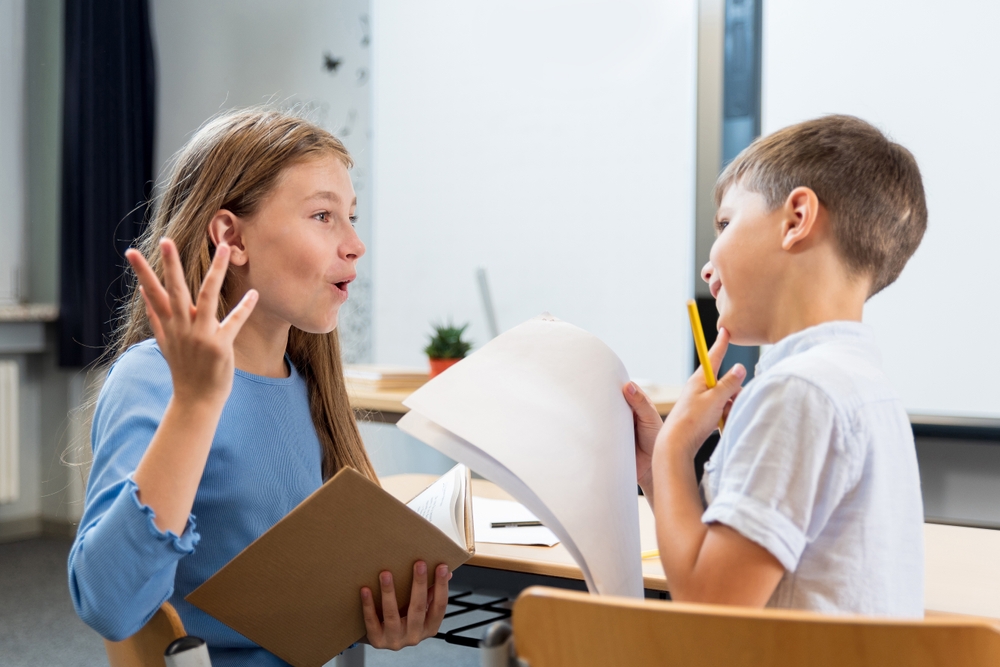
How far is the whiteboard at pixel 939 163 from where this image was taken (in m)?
2.25

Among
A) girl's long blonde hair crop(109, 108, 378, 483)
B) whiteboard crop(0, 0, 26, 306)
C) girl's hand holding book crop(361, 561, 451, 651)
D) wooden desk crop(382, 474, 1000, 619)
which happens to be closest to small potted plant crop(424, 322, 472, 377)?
wooden desk crop(382, 474, 1000, 619)

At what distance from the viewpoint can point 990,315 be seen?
88.3 inches

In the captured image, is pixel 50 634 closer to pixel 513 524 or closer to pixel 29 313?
pixel 29 313

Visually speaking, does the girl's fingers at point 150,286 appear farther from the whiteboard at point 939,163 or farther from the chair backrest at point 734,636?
the whiteboard at point 939,163

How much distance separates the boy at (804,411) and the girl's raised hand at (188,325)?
0.42m

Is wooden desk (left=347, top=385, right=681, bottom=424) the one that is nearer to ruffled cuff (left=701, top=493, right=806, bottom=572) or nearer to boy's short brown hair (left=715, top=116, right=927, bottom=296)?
boy's short brown hair (left=715, top=116, right=927, bottom=296)

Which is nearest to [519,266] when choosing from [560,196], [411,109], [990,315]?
[560,196]

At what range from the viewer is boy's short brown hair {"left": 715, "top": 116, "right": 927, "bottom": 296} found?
34.8 inches

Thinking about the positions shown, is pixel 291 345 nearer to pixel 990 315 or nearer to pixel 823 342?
pixel 823 342

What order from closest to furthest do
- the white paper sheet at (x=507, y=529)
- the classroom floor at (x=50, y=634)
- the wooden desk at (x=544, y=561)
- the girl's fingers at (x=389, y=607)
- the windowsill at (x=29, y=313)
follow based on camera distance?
1. the girl's fingers at (x=389, y=607)
2. the wooden desk at (x=544, y=561)
3. the white paper sheet at (x=507, y=529)
4. the classroom floor at (x=50, y=634)
5. the windowsill at (x=29, y=313)

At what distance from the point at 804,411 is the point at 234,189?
2.48 feet

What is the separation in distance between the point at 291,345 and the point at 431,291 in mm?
1932

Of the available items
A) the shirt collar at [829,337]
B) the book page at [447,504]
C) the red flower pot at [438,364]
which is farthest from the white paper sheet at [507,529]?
the red flower pot at [438,364]

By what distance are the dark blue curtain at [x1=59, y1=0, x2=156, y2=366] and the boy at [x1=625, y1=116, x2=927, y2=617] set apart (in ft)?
11.0
